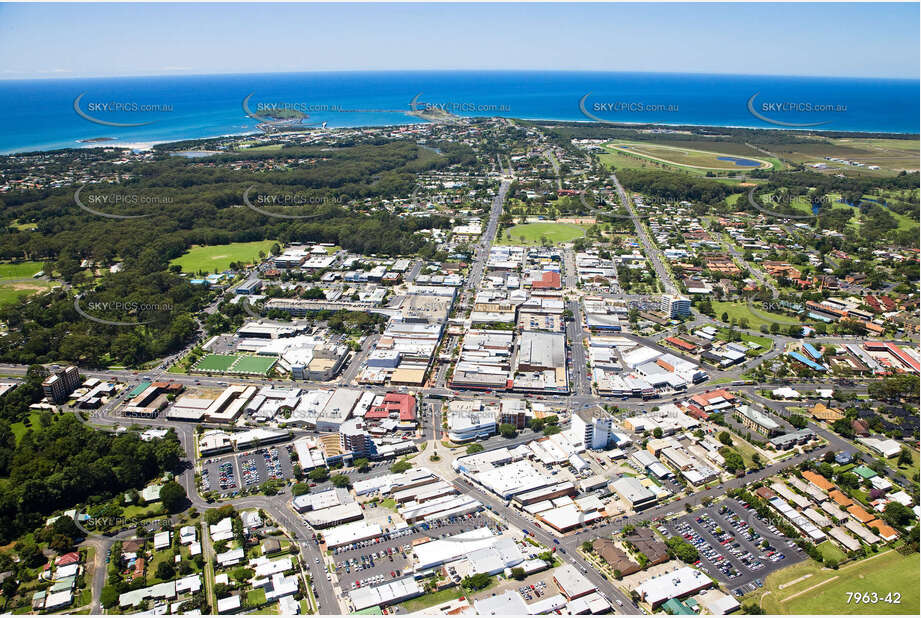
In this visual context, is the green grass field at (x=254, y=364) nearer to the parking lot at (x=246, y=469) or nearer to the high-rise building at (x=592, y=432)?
the parking lot at (x=246, y=469)

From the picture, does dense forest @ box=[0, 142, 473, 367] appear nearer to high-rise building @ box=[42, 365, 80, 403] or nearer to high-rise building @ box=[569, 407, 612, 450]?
high-rise building @ box=[42, 365, 80, 403]

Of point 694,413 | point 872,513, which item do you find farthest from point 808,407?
point 872,513

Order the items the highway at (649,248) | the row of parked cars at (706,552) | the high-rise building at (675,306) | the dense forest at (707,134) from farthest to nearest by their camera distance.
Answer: the dense forest at (707,134) < the highway at (649,248) < the high-rise building at (675,306) < the row of parked cars at (706,552)

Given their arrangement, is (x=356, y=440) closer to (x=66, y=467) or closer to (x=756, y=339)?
(x=66, y=467)

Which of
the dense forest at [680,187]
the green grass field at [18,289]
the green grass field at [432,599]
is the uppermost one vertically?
the dense forest at [680,187]

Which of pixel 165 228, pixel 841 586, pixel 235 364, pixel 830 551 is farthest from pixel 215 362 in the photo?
pixel 841 586

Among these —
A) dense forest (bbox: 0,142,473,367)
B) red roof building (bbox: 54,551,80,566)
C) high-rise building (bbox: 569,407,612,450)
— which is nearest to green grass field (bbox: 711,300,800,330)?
high-rise building (bbox: 569,407,612,450)

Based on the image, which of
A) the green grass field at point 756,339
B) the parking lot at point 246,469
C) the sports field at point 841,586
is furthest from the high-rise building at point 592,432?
the green grass field at point 756,339
